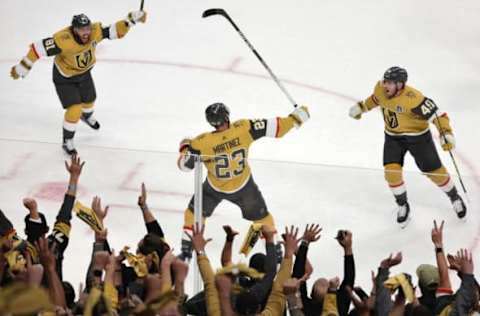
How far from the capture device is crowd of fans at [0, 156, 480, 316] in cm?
421

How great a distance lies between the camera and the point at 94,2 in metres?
10.4

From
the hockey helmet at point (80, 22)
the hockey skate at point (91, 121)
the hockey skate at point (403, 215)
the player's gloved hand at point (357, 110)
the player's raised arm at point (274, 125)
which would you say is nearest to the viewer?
the hockey skate at point (403, 215)

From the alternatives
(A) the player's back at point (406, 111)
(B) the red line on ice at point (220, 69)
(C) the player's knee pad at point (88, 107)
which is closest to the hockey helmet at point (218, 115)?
(A) the player's back at point (406, 111)

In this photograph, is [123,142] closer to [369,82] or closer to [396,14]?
[369,82]

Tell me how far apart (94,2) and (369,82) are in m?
2.65

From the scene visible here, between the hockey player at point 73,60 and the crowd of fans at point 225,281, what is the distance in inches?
111

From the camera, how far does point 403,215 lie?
20.4 feet

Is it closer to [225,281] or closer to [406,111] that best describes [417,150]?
[406,111]

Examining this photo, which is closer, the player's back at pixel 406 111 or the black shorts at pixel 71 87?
the player's back at pixel 406 111

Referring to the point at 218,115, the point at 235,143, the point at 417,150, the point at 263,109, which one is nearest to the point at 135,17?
the point at 263,109

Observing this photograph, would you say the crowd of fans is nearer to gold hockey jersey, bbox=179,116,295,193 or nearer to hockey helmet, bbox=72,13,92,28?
gold hockey jersey, bbox=179,116,295,193

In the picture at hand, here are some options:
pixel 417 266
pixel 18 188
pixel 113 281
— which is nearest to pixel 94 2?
pixel 18 188

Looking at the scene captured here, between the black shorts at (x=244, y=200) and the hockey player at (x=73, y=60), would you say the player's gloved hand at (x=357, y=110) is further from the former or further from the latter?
the hockey player at (x=73, y=60)

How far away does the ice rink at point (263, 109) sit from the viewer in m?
5.77
